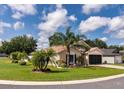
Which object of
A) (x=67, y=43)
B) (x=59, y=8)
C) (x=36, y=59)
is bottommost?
(x=36, y=59)

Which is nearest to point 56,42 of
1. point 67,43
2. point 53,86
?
point 67,43

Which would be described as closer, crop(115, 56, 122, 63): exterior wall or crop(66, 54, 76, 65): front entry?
crop(66, 54, 76, 65): front entry

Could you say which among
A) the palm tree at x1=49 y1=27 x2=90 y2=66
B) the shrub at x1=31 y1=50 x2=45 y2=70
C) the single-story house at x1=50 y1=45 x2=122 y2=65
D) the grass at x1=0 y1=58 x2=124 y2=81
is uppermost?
the palm tree at x1=49 y1=27 x2=90 y2=66

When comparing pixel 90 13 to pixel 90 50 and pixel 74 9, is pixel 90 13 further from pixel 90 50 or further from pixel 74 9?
pixel 90 50

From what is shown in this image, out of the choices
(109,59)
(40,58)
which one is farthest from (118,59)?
(40,58)

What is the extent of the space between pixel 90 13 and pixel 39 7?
24.4 ft

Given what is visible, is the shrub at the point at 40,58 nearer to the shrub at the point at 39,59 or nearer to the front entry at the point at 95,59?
the shrub at the point at 39,59

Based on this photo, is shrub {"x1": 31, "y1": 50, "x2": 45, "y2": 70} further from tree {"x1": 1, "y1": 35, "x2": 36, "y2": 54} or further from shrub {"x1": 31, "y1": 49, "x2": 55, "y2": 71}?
tree {"x1": 1, "y1": 35, "x2": 36, "y2": 54}

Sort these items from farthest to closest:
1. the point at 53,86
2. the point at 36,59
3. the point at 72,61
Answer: the point at 72,61 < the point at 36,59 < the point at 53,86

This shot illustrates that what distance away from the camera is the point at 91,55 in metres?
41.3

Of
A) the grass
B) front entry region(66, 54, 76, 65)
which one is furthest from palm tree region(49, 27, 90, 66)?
the grass

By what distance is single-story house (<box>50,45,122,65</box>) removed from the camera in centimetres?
3400

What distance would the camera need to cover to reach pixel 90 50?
136ft
